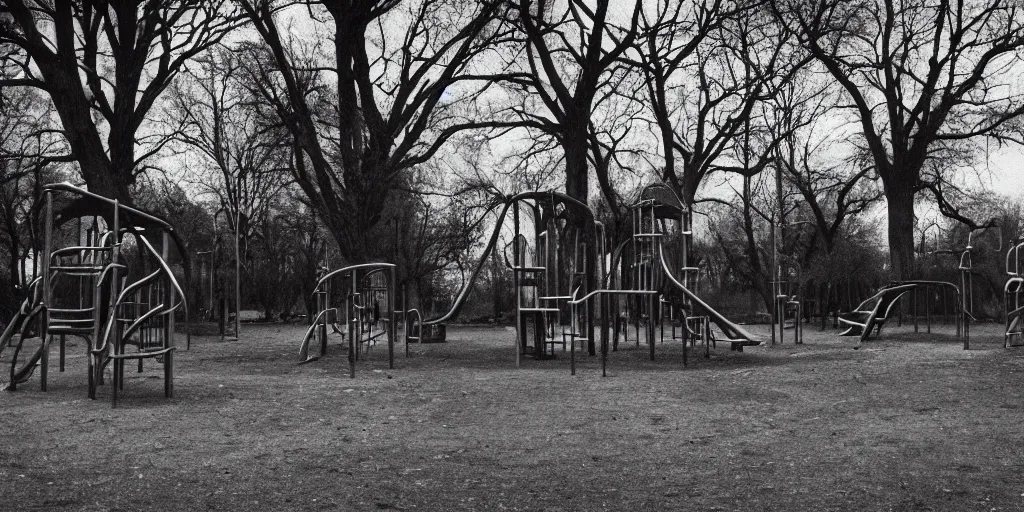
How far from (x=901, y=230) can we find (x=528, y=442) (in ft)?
67.6

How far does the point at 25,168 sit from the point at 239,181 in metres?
6.15

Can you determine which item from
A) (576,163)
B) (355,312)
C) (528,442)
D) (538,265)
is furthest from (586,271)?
(576,163)

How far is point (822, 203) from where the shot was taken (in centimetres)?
3231

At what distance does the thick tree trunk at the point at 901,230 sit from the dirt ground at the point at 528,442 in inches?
577

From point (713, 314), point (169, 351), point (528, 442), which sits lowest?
point (528, 442)

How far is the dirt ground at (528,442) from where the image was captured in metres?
3.69

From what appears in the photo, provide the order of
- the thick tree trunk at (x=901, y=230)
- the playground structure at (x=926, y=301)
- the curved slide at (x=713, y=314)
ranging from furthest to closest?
the thick tree trunk at (x=901, y=230) → the playground structure at (x=926, y=301) → the curved slide at (x=713, y=314)

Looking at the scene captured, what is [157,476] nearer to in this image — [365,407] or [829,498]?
[365,407]

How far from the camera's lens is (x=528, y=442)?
493cm

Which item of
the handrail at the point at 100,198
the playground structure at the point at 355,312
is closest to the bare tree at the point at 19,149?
the playground structure at the point at 355,312

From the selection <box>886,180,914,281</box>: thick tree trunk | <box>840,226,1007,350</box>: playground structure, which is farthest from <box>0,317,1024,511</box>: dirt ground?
<box>886,180,914,281</box>: thick tree trunk

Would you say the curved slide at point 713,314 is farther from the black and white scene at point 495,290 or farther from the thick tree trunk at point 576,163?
the thick tree trunk at point 576,163

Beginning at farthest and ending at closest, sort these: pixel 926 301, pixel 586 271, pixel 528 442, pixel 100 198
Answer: pixel 926 301, pixel 586 271, pixel 100 198, pixel 528 442

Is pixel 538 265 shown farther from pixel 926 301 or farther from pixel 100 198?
pixel 926 301
